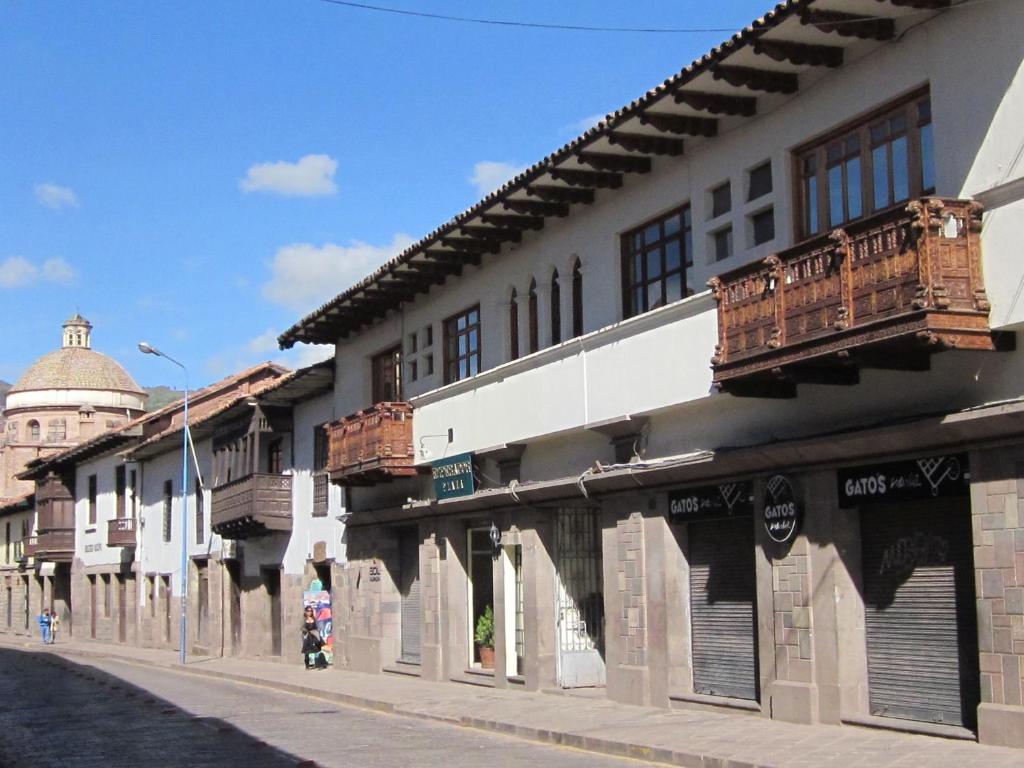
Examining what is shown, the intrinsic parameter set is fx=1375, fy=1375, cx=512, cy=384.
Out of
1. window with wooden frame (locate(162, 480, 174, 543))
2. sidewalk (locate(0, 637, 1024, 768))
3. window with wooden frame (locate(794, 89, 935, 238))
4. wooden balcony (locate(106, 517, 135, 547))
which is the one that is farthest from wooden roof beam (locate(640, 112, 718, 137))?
wooden balcony (locate(106, 517, 135, 547))

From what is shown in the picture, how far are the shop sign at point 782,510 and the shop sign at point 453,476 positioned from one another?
7.63 m

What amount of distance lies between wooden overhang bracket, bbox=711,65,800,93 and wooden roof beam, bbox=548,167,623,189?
3674 mm

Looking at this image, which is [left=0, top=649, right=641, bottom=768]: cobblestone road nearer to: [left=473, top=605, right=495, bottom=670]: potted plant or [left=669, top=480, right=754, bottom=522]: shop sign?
[left=473, top=605, right=495, bottom=670]: potted plant

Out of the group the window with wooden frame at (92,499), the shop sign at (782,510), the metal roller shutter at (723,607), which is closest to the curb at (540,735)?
the metal roller shutter at (723,607)

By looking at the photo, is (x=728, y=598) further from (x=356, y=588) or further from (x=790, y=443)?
(x=356, y=588)

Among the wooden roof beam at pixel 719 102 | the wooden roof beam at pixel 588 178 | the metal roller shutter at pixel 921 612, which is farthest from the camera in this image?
the wooden roof beam at pixel 588 178

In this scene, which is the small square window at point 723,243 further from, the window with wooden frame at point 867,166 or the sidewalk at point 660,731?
the sidewalk at point 660,731

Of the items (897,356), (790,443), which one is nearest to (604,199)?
(790,443)

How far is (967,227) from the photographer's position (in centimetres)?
1206

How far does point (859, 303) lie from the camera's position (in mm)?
12516

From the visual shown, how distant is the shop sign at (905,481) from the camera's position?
42.7 ft

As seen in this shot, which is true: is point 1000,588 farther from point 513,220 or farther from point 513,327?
point 513,327

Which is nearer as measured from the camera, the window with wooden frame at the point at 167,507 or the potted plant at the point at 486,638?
the potted plant at the point at 486,638

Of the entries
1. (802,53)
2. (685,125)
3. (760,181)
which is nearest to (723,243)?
(760,181)
